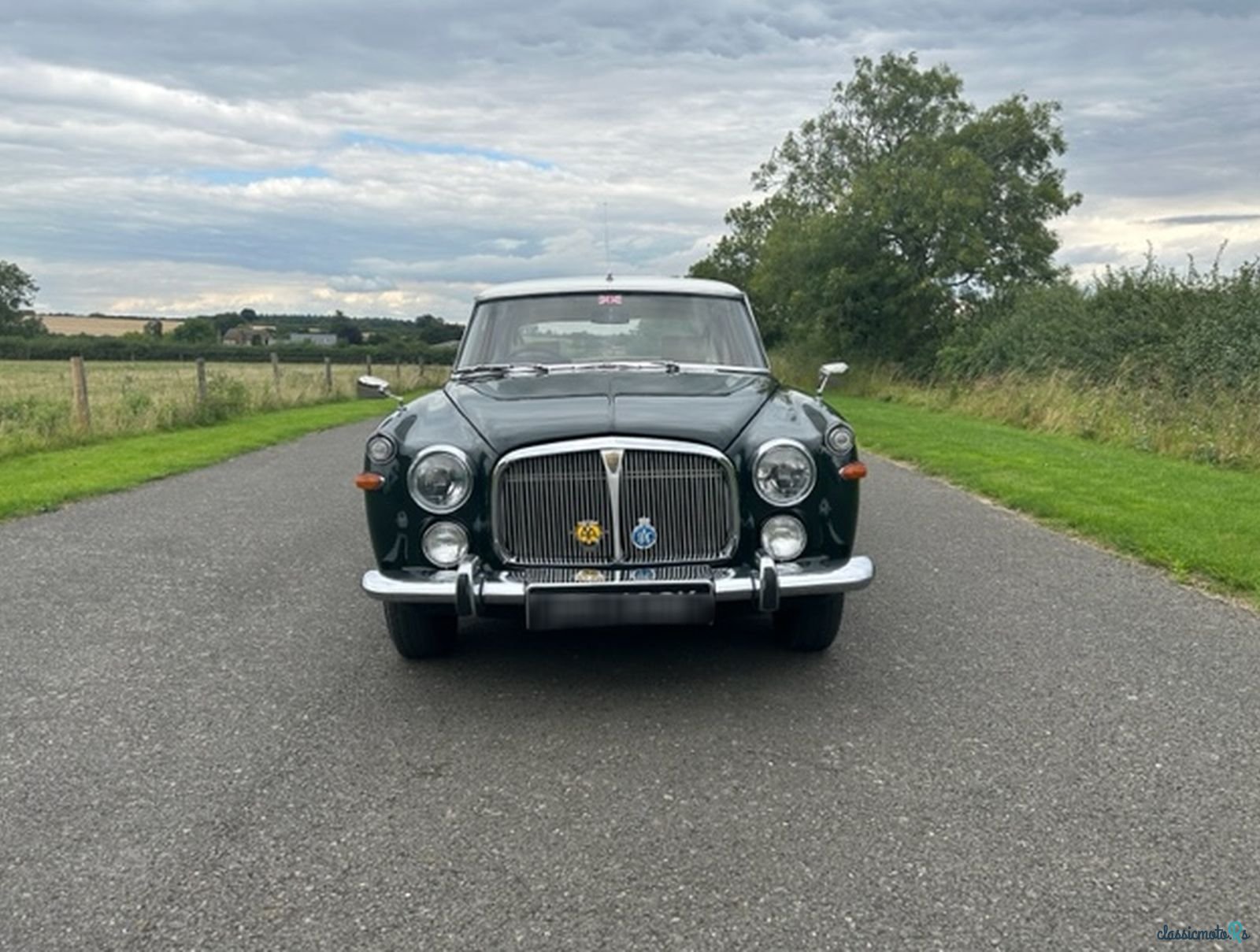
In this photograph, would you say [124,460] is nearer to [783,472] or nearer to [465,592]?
[465,592]

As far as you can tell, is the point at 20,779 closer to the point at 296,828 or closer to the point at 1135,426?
the point at 296,828

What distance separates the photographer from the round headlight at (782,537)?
4.05m

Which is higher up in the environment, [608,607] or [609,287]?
[609,287]

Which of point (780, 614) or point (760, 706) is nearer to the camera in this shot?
point (760, 706)

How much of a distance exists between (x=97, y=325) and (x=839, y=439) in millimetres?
78189

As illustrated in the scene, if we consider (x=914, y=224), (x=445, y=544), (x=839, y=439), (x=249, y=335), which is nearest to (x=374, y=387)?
(x=445, y=544)

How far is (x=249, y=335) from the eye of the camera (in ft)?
197

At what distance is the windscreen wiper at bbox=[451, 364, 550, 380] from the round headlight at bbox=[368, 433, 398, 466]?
1.15 meters

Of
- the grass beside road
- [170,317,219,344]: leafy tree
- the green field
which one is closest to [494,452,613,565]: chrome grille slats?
the grass beside road

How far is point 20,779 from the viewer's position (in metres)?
3.38

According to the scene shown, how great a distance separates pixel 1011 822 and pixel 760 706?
1179 mm

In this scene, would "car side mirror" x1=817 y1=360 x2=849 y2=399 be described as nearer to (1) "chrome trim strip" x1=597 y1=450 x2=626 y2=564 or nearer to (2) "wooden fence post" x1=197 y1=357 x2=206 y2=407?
(1) "chrome trim strip" x1=597 y1=450 x2=626 y2=564

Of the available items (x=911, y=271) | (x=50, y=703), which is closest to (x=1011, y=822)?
(x=50, y=703)

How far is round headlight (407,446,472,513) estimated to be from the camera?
402cm
